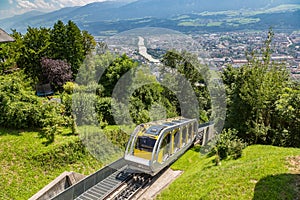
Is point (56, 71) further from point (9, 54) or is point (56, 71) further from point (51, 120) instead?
point (51, 120)

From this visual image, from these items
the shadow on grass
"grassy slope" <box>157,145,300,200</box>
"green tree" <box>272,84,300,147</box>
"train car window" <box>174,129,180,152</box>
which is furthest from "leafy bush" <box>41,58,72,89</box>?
the shadow on grass

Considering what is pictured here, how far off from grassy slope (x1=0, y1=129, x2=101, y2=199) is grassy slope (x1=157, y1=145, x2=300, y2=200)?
534 cm

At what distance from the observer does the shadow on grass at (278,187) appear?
310 inches

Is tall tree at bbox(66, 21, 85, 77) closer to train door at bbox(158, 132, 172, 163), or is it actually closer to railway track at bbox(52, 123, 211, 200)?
railway track at bbox(52, 123, 211, 200)

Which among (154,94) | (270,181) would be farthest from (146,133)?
(154,94)

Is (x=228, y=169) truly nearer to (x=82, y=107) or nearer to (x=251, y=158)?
(x=251, y=158)

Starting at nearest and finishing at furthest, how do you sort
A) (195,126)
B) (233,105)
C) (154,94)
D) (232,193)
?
(232,193) < (233,105) < (195,126) < (154,94)

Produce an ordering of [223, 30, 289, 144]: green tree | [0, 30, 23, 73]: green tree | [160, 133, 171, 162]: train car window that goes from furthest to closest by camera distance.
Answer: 1. [0, 30, 23, 73]: green tree
2. [223, 30, 289, 144]: green tree
3. [160, 133, 171, 162]: train car window

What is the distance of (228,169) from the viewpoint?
33.5 ft

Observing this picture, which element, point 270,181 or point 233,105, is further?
point 233,105

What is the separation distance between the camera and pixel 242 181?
29.2 ft

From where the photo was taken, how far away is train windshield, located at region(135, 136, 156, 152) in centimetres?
1148

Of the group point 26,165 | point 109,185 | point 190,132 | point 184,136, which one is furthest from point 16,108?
point 190,132

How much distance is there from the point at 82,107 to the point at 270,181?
1128 cm
